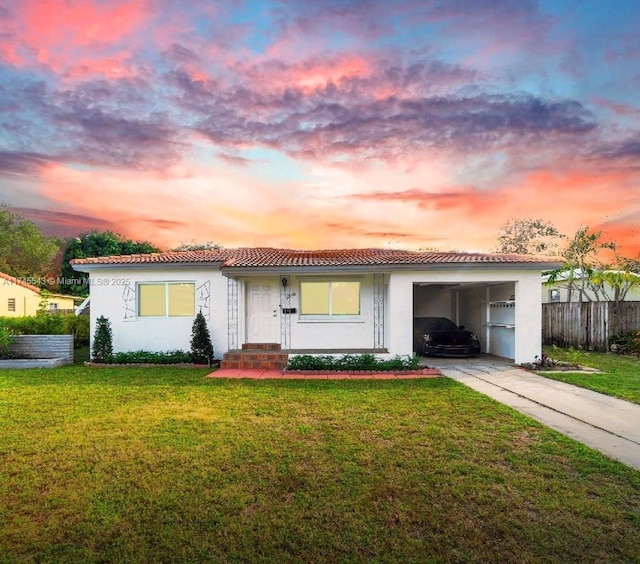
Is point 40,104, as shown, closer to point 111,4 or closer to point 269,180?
point 111,4

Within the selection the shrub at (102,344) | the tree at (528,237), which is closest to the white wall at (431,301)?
the shrub at (102,344)

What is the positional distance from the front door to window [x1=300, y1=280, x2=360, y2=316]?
924mm

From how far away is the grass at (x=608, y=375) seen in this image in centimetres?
842

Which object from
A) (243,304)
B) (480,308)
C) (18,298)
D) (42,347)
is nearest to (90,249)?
(18,298)

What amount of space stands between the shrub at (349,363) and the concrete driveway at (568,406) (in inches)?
43.5

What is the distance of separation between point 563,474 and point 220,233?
64.1ft

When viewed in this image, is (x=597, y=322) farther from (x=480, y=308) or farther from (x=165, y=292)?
(x=165, y=292)

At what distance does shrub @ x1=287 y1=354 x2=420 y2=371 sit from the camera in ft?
36.3

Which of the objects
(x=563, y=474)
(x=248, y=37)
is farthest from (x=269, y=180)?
(x=563, y=474)

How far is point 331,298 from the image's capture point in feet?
Answer: 43.5

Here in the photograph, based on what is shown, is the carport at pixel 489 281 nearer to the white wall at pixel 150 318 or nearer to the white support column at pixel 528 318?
the white support column at pixel 528 318

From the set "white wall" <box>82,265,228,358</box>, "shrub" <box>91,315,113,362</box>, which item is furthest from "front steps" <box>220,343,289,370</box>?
"shrub" <box>91,315,113,362</box>

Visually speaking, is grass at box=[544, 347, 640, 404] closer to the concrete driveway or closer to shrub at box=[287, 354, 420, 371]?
the concrete driveway

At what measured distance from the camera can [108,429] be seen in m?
5.92
